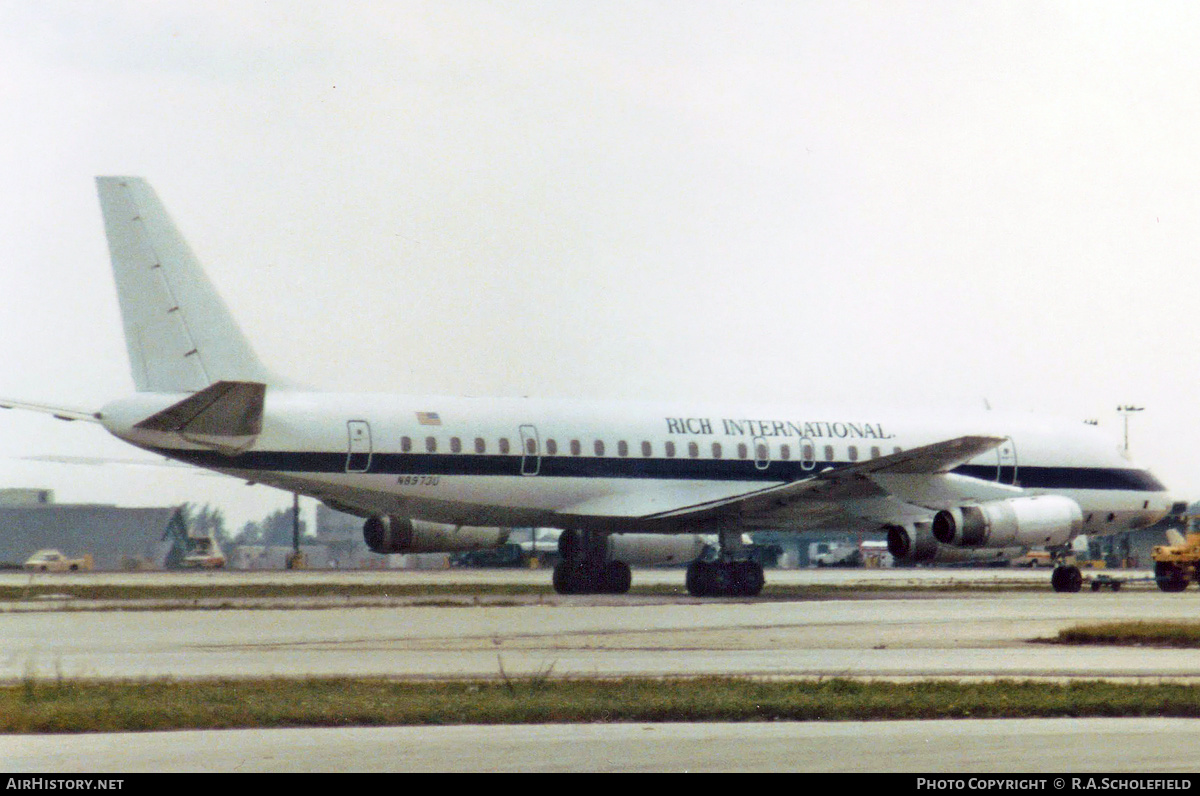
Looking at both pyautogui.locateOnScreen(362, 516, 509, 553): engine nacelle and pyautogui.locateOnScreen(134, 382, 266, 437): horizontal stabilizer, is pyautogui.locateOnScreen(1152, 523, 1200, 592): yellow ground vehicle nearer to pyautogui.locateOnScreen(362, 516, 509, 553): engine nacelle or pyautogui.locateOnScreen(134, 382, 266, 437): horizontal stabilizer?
pyautogui.locateOnScreen(362, 516, 509, 553): engine nacelle

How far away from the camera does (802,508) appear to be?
3528 cm

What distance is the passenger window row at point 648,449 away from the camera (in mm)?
33469

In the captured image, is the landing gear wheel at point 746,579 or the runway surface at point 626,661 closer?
the runway surface at point 626,661

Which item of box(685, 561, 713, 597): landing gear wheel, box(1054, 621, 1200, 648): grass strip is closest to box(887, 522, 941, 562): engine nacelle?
box(685, 561, 713, 597): landing gear wheel

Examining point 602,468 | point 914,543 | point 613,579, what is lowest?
point 613,579

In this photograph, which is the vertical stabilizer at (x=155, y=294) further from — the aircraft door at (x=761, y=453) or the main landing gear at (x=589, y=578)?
the aircraft door at (x=761, y=453)

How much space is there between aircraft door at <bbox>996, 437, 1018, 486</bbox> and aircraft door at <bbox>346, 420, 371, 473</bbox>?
15.2 metres

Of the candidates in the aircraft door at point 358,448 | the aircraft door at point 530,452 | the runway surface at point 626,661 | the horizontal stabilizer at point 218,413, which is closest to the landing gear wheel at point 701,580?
the runway surface at point 626,661

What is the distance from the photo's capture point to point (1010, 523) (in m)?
34.5

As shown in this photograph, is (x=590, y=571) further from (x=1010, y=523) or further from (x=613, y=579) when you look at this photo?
(x=1010, y=523)

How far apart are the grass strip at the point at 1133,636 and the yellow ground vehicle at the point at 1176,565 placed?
19615 millimetres

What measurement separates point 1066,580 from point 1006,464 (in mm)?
3105

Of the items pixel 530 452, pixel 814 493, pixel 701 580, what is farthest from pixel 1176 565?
pixel 530 452
